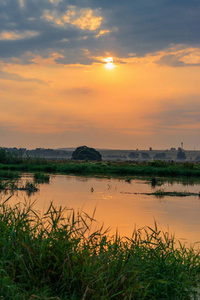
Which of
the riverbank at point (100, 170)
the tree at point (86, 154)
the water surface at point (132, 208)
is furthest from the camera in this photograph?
the tree at point (86, 154)

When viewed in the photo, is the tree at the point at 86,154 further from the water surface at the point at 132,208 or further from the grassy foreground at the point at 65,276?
the grassy foreground at the point at 65,276

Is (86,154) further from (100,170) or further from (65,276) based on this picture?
(65,276)

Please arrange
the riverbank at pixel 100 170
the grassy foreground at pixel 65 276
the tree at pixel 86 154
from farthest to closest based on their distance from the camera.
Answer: the tree at pixel 86 154 → the riverbank at pixel 100 170 → the grassy foreground at pixel 65 276

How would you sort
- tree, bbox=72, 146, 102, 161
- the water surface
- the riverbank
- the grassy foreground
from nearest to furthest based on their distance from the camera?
→ 1. the grassy foreground
2. the water surface
3. the riverbank
4. tree, bbox=72, 146, 102, 161

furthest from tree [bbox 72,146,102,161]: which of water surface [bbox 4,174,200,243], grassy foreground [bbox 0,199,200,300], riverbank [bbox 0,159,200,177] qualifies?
grassy foreground [bbox 0,199,200,300]

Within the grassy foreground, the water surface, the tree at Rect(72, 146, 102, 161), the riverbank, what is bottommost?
the water surface

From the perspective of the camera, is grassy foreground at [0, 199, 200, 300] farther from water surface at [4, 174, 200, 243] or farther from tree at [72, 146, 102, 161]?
tree at [72, 146, 102, 161]

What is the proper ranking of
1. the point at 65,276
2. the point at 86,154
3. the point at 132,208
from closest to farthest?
the point at 65,276 → the point at 132,208 → the point at 86,154

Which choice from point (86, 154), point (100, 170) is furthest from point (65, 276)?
point (86, 154)

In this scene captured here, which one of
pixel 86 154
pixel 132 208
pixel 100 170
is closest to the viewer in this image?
pixel 132 208

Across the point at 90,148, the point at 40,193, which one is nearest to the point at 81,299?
the point at 40,193

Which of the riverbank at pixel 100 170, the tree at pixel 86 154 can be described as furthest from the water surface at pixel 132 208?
the tree at pixel 86 154

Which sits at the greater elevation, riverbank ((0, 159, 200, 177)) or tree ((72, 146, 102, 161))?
tree ((72, 146, 102, 161))

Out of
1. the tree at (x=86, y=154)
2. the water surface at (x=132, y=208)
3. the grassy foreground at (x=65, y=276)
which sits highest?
the tree at (x=86, y=154)
